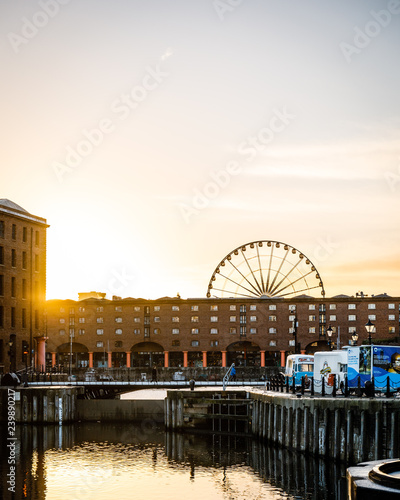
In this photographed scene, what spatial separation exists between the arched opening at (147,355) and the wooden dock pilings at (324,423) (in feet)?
231

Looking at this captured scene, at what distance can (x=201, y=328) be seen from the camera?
440 ft

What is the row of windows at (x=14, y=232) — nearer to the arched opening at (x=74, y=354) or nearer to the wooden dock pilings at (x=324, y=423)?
the arched opening at (x=74, y=354)

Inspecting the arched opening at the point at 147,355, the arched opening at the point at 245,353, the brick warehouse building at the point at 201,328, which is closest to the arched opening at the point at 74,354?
the brick warehouse building at the point at 201,328

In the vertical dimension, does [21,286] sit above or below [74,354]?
above

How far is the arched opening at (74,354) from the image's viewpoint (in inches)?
5364

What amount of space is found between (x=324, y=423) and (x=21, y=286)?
2930 inches

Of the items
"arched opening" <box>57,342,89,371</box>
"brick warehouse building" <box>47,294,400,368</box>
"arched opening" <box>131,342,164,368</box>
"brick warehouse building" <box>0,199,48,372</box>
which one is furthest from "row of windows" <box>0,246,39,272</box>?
"arched opening" <box>131,342,164,368</box>

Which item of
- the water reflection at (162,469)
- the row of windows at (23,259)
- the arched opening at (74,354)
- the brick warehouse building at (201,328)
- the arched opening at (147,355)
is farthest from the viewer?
the arched opening at (74,354)

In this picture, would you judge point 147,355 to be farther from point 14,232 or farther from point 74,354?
point 14,232

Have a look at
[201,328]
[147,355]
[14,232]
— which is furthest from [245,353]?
[14,232]

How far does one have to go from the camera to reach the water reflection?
41500 millimetres

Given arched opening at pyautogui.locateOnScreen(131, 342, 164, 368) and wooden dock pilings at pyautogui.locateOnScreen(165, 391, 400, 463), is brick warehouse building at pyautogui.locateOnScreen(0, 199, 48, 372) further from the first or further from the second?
wooden dock pilings at pyautogui.locateOnScreen(165, 391, 400, 463)

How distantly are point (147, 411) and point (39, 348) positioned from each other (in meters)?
45.4

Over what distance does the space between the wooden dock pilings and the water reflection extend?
3.57 feet
